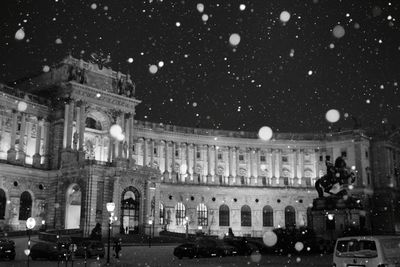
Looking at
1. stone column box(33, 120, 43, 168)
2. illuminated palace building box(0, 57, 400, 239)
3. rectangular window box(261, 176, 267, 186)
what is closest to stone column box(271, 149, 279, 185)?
illuminated palace building box(0, 57, 400, 239)

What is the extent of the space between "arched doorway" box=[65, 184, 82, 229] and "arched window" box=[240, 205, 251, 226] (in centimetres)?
3404

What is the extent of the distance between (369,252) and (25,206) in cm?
5728

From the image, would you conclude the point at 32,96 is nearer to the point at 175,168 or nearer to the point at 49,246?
the point at 175,168

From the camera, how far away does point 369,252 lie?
19234 millimetres

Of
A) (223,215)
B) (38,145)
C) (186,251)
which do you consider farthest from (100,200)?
(223,215)

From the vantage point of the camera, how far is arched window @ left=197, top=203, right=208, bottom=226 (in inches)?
3529

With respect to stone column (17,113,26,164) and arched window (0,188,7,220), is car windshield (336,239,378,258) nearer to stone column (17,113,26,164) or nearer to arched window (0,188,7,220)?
A: arched window (0,188,7,220)

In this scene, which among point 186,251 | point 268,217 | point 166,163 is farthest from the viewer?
point 268,217

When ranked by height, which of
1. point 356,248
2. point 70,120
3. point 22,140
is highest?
point 70,120

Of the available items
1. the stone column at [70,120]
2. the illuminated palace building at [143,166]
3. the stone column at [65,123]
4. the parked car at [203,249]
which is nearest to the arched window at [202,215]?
the illuminated palace building at [143,166]

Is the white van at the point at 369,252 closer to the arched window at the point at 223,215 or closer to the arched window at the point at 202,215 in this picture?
the arched window at the point at 202,215

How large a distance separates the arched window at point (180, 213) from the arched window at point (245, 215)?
11.8m

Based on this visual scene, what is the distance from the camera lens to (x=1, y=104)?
67125 mm

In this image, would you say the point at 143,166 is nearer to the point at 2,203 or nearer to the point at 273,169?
the point at 2,203
